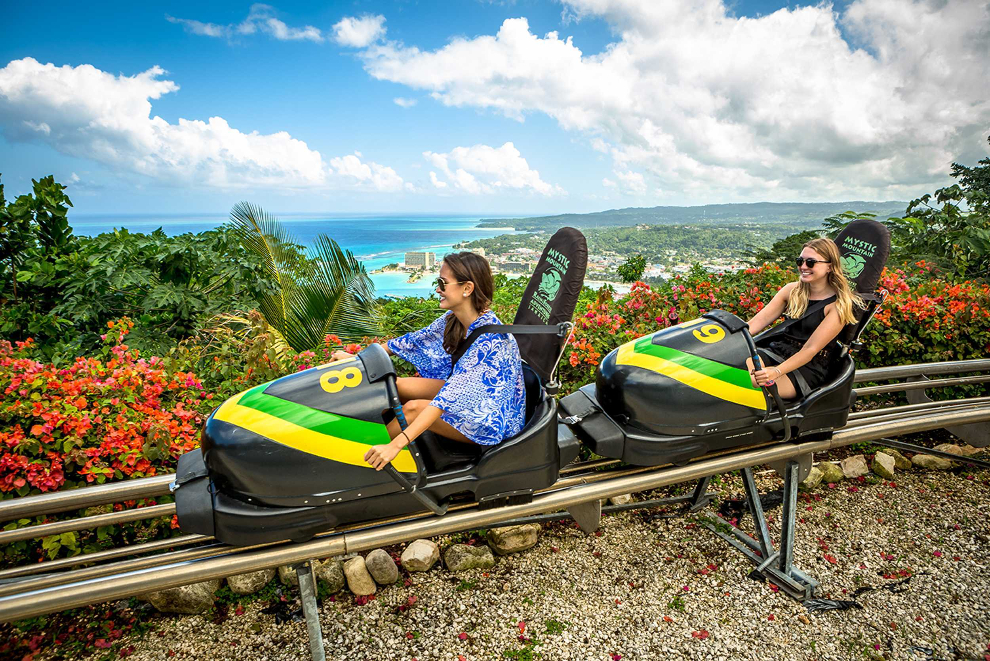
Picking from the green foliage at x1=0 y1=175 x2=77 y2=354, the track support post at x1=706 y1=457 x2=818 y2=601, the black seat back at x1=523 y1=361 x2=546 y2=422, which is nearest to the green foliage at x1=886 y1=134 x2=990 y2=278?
the track support post at x1=706 y1=457 x2=818 y2=601

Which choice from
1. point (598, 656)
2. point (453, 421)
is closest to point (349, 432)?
point (453, 421)

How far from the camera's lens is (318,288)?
13.2ft

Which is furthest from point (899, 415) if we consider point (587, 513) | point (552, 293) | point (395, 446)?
point (395, 446)

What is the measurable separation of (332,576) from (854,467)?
358 cm

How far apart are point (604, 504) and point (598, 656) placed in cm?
127

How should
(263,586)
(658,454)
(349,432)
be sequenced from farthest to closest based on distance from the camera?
(263,586), (658,454), (349,432)

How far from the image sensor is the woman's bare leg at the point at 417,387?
256 centimetres

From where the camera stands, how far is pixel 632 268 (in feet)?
22.8

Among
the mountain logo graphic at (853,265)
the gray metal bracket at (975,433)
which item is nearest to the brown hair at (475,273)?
the mountain logo graphic at (853,265)

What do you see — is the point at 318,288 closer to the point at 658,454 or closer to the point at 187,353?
the point at 187,353

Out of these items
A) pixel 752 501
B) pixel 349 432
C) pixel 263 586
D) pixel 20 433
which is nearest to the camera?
pixel 349 432

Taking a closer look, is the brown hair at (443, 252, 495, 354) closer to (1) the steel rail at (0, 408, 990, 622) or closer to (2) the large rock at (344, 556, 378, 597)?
(1) the steel rail at (0, 408, 990, 622)

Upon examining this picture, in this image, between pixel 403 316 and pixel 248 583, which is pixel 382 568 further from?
pixel 403 316

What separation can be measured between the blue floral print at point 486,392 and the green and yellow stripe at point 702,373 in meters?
0.64
